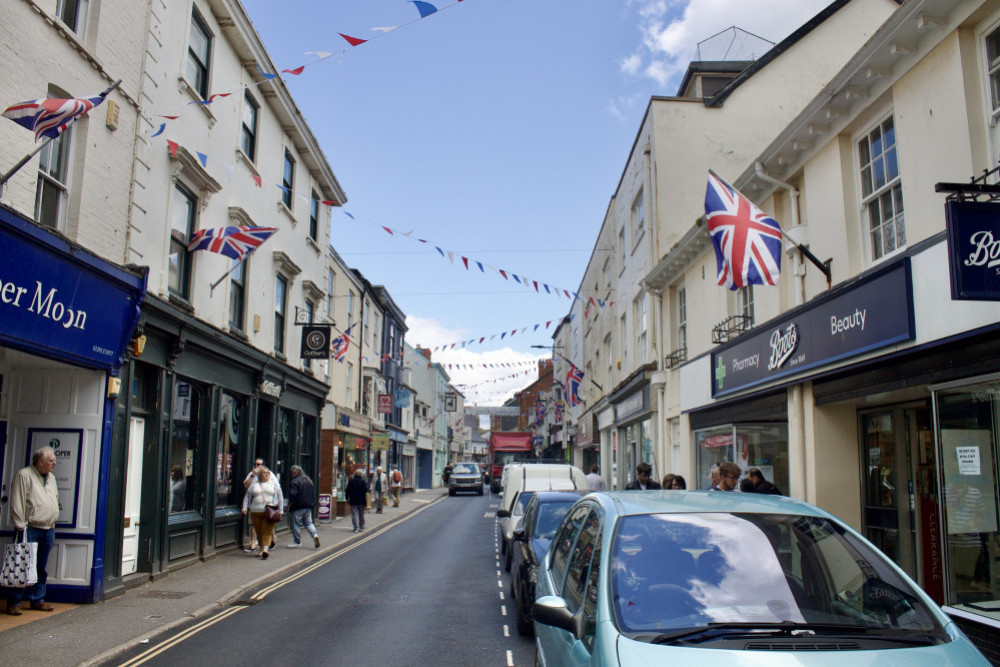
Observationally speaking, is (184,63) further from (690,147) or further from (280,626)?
(690,147)

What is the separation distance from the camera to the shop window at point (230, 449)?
15.1 metres

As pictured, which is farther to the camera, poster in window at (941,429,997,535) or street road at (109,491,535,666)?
street road at (109,491,535,666)

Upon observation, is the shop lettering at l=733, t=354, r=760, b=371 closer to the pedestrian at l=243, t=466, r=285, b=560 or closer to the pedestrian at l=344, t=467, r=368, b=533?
the pedestrian at l=243, t=466, r=285, b=560

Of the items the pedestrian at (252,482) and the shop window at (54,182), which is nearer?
the shop window at (54,182)

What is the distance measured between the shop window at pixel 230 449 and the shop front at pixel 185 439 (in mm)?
21

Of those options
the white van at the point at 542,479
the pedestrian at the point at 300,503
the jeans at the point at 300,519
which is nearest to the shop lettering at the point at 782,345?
the white van at the point at 542,479

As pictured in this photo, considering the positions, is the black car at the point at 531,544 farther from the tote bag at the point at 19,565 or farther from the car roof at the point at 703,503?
the tote bag at the point at 19,565

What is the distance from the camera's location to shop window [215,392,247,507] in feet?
49.6

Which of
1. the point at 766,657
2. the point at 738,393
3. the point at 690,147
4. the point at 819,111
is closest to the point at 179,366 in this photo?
the point at 738,393

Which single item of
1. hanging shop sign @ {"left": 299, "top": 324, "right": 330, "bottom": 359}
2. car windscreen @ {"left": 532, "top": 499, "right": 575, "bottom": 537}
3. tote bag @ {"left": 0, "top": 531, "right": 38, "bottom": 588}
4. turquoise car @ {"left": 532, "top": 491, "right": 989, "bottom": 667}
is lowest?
tote bag @ {"left": 0, "top": 531, "right": 38, "bottom": 588}

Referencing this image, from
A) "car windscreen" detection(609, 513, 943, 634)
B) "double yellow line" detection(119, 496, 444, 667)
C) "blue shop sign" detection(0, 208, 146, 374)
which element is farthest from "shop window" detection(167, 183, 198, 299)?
"car windscreen" detection(609, 513, 943, 634)

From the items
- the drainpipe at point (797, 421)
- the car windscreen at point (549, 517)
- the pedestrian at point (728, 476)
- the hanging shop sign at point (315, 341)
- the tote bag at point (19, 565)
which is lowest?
the tote bag at point (19, 565)

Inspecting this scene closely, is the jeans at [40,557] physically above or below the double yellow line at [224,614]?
above

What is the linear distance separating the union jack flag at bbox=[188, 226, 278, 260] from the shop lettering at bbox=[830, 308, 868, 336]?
891 cm
